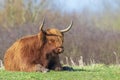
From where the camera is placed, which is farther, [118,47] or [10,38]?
[10,38]

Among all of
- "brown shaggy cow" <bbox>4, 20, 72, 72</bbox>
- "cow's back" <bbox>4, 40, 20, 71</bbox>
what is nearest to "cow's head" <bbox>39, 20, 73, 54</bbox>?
"brown shaggy cow" <bbox>4, 20, 72, 72</bbox>

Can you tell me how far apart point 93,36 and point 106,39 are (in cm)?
120

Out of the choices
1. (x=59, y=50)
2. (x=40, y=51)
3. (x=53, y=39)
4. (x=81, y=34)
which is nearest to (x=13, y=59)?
(x=40, y=51)

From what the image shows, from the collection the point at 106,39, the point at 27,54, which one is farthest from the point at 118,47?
the point at 27,54

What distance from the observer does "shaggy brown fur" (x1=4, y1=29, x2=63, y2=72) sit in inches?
516

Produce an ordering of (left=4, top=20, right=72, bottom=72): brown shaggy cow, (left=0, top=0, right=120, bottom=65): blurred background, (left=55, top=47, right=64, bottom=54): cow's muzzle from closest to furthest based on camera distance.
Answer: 1. (left=55, top=47, right=64, bottom=54): cow's muzzle
2. (left=4, top=20, right=72, bottom=72): brown shaggy cow
3. (left=0, top=0, right=120, bottom=65): blurred background

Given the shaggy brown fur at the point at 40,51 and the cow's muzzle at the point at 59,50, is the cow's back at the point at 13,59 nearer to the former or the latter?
the shaggy brown fur at the point at 40,51

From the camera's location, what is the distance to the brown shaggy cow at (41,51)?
13109 millimetres

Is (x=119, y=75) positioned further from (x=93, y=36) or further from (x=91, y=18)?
(x=91, y=18)

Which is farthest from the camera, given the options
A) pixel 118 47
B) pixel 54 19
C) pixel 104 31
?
pixel 54 19

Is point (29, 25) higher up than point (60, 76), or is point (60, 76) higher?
point (29, 25)

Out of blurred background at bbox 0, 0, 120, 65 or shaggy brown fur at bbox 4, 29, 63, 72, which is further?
blurred background at bbox 0, 0, 120, 65

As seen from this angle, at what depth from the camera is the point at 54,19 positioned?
3572 cm

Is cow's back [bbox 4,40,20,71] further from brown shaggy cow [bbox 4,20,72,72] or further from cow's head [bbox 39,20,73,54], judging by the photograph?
cow's head [bbox 39,20,73,54]
